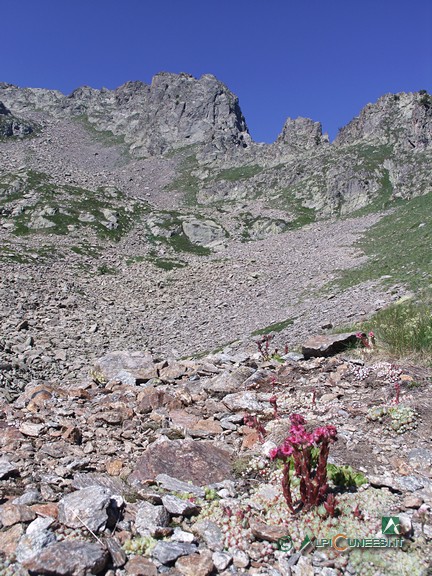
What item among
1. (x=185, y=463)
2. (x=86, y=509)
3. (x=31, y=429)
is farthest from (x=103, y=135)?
(x=86, y=509)

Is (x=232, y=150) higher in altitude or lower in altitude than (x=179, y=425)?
higher

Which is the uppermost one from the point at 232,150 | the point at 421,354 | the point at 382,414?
the point at 232,150

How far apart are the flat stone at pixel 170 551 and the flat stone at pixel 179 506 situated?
0.49 meters

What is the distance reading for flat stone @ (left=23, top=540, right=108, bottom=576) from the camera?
159 inches

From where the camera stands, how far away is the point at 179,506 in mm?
5086

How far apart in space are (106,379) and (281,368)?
5.31 m

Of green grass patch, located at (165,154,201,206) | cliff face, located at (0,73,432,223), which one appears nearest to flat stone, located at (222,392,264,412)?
cliff face, located at (0,73,432,223)

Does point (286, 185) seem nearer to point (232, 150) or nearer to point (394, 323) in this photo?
point (232, 150)

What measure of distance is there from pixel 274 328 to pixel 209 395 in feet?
32.3

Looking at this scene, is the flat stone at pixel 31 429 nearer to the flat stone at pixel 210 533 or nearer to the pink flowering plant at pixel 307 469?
the flat stone at pixel 210 533

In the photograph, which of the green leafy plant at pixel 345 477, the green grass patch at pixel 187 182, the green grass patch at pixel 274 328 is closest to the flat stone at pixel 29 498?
the green leafy plant at pixel 345 477

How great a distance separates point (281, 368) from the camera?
35.9 feet

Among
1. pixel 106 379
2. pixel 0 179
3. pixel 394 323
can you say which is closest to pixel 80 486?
pixel 106 379

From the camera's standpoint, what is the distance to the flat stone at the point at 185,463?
19.5ft
